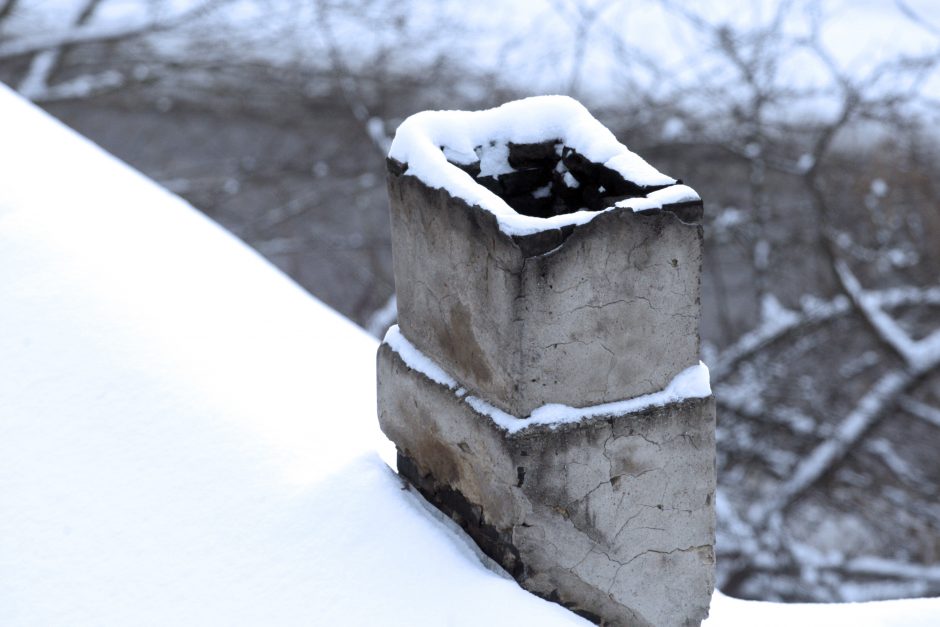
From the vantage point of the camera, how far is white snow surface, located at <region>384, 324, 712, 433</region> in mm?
2533

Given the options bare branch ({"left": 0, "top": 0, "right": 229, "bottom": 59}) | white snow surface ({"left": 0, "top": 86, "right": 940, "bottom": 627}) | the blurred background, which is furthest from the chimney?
bare branch ({"left": 0, "top": 0, "right": 229, "bottom": 59})

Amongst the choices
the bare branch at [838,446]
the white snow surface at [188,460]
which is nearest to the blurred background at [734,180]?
the bare branch at [838,446]

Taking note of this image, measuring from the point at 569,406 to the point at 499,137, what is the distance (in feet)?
2.54

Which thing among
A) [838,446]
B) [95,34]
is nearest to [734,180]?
[838,446]

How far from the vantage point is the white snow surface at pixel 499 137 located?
272cm

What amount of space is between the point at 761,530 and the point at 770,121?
3627 mm

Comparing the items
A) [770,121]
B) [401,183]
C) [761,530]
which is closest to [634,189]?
[401,183]

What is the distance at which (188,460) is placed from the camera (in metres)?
3.07

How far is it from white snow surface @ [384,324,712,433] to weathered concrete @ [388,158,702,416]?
2 centimetres

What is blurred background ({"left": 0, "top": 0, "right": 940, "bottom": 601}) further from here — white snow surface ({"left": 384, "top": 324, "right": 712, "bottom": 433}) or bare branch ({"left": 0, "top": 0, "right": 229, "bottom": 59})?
white snow surface ({"left": 384, "top": 324, "right": 712, "bottom": 433})

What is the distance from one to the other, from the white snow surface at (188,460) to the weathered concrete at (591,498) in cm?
10

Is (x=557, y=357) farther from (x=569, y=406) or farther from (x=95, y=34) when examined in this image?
(x=95, y=34)

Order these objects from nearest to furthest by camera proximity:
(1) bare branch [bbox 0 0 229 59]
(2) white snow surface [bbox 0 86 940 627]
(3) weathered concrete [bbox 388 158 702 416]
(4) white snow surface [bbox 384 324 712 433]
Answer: (3) weathered concrete [bbox 388 158 702 416] → (4) white snow surface [bbox 384 324 712 433] → (2) white snow surface [bbox 0 86 940 627] → (1) bare branch [bbox 0 0 229 59]

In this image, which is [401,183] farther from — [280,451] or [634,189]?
[280,451]
